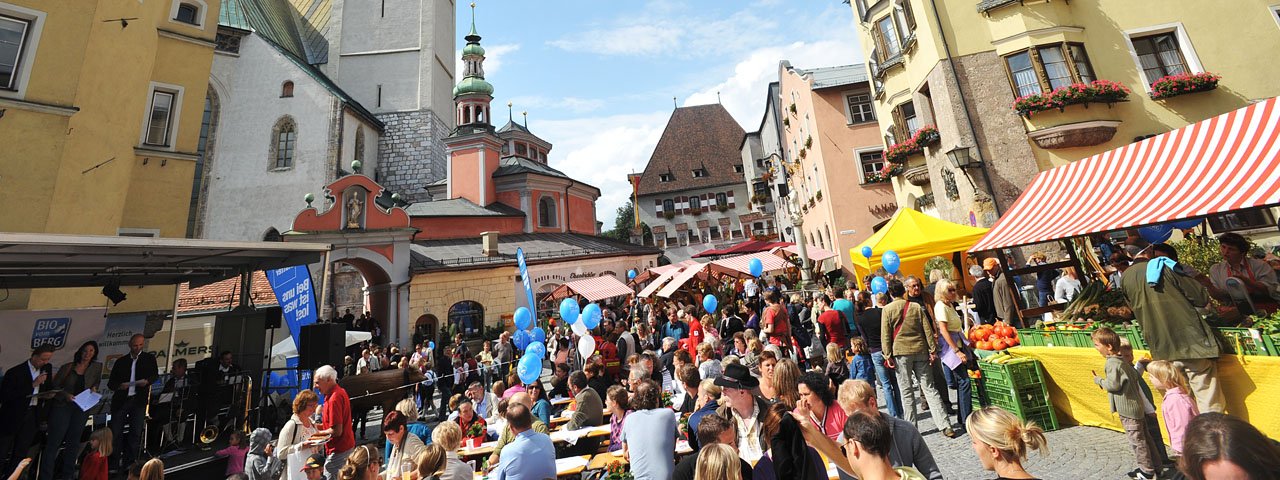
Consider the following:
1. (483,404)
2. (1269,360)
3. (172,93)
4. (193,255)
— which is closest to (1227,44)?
(1269,360)

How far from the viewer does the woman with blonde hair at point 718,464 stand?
2521 millimetres

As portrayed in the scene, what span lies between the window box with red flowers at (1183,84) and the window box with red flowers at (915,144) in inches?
181

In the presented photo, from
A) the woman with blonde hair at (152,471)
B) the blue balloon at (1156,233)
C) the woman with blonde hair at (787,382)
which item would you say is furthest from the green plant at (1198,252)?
the woman with blonde hair at (152,471)

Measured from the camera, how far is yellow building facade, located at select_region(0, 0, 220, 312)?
9.21m

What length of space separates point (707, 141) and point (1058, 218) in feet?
137

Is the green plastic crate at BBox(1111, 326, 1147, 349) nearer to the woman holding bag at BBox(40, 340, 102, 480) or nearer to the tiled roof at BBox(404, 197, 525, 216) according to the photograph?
the woman holding bag at BBox(40, 340, 102, 480)

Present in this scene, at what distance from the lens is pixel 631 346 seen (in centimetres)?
987

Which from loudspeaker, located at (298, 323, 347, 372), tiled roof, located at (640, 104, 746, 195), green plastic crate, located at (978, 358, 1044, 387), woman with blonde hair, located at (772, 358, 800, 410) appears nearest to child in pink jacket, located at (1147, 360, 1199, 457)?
green plastic crate, located at (978, 358, 1044, 387)

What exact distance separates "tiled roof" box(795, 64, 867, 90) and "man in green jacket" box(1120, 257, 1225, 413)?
18.7m

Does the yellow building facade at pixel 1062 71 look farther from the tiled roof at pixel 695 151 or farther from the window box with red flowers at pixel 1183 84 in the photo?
the tiled roof at pixel 695 151

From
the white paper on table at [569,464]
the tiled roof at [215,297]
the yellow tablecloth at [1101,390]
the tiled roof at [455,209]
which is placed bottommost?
the white paper on table at [569,464]

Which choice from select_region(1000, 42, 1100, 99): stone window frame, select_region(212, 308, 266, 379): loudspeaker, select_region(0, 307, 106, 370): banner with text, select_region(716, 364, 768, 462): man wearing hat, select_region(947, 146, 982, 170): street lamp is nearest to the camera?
select_region(716, 364, 768, 462): man wearing hat

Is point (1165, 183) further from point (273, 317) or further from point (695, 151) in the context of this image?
point (695, 151)

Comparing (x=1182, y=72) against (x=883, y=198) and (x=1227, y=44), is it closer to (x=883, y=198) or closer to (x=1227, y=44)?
(x=1227, y=44)
